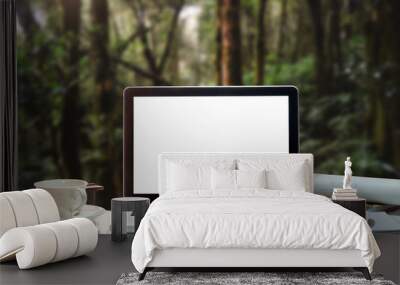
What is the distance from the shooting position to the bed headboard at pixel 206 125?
267 inches

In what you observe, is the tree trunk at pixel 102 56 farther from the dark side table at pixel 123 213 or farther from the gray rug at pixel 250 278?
the gray rug at pixel 250 278

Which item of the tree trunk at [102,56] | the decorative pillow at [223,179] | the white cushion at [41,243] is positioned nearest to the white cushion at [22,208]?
the white cushion at [41,243]

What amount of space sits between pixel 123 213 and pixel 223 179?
1023mm

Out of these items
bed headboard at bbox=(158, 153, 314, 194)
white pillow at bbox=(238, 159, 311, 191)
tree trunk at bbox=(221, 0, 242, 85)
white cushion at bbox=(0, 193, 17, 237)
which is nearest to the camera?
white cushion at bbox=(0, 193, 17, 237)

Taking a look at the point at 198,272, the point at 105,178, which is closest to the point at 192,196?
the point at 198,272

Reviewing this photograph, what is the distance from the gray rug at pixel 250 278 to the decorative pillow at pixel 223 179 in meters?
1.45

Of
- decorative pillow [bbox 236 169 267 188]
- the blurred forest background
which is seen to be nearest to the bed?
decorative pillow [bbox 236 169 267 188]

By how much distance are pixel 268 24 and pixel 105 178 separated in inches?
112

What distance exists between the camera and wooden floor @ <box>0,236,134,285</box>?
14.6 ft

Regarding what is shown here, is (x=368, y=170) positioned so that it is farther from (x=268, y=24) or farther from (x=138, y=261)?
(x=138, y=261)

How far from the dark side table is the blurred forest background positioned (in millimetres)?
1819

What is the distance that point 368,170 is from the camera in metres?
7.60

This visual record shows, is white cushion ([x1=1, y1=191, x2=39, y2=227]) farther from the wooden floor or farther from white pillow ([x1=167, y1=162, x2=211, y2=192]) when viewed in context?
white pillow ([x1=167, y1=162, x2=211, y2=192])

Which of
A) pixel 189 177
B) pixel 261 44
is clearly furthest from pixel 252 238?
pixel 261 44
